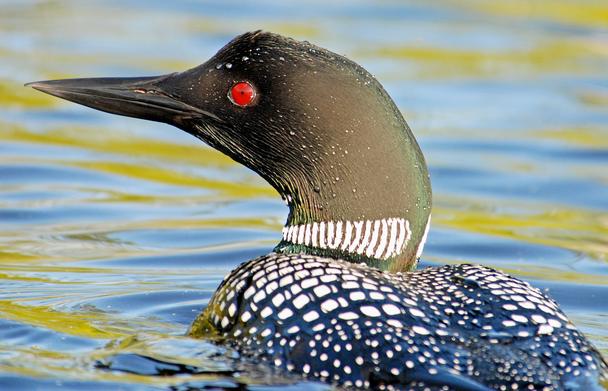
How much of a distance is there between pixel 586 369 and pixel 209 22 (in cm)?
1074

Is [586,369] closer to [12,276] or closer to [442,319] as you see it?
[442,319]

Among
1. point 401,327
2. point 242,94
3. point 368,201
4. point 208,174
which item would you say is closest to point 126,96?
point 242,94

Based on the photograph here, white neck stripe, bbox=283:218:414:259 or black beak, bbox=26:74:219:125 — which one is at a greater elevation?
black beak, bbox=26:74:219:125

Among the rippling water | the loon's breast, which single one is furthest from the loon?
the rippling water

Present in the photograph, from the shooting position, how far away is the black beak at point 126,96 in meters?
6.19

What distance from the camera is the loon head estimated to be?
5.79m

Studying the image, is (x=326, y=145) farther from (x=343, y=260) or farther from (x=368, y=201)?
(x=343, y=260)

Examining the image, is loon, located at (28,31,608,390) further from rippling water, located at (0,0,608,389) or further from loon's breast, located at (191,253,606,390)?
rippling water, located at (0,0,608,389)

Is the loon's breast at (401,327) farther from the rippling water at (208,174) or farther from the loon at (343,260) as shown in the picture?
the rippling water at (208,174)

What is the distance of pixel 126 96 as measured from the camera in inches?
245

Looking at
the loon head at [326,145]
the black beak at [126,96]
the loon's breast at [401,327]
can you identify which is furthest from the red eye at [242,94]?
the loon's breast at [401,327]

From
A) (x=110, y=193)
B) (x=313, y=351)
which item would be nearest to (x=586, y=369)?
(x=313, y=351)

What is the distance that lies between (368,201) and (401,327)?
0.90 meters

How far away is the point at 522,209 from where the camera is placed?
962cm
